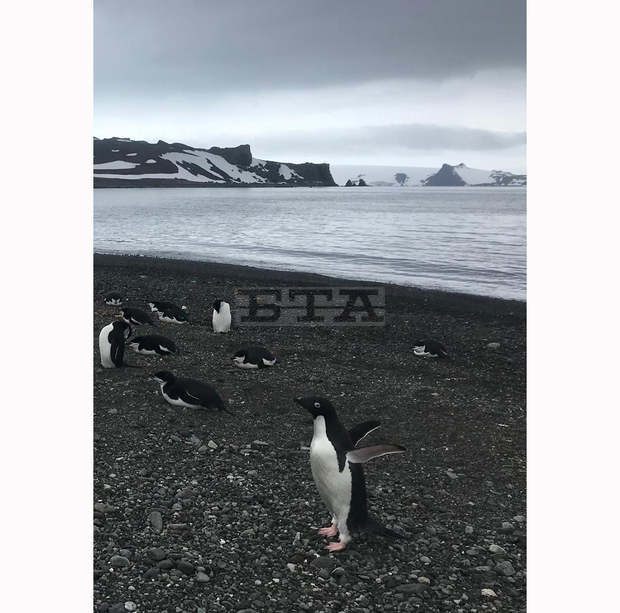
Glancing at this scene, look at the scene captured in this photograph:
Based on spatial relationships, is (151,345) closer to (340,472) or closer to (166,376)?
(166,376)

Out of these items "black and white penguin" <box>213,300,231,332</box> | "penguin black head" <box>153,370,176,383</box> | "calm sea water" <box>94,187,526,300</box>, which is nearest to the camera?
"penguin black head" <box>153,370,176,383</box>

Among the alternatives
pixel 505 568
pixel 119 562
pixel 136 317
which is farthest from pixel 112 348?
pixel 505 568

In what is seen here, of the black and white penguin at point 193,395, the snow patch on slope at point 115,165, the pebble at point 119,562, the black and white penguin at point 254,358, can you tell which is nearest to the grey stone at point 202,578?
the pebble at point 119,562

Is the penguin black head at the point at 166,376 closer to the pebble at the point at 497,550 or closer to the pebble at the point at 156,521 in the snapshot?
the pebble at the point at 156,521

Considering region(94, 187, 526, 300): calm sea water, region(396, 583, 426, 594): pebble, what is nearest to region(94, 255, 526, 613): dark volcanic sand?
region(396, 583, 426, 594): pebble

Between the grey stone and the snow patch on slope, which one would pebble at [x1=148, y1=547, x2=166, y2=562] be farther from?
the snow patch on slope

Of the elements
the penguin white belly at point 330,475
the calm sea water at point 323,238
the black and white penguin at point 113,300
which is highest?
the calm sea water at point 323,238
